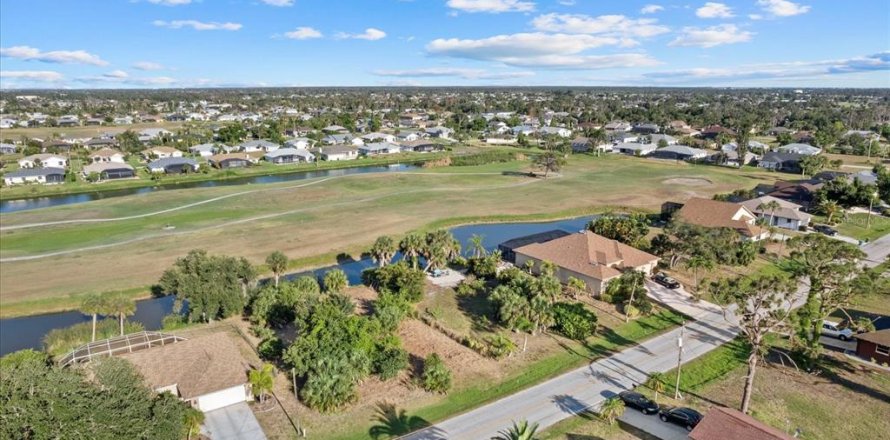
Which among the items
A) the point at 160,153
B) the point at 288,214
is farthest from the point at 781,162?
the point at 160,153

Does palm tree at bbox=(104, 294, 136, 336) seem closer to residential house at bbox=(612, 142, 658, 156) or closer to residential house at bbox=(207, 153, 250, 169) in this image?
residential house at bbox=(207, 153, 250, 169)

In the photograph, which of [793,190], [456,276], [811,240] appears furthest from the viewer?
[793,190]

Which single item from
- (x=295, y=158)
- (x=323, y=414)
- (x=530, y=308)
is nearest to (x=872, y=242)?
(x=530, y=308)

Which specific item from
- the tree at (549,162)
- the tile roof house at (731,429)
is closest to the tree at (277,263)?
the tile roof house at (731,429)

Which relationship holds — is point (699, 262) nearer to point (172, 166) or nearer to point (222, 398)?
point (222, 398)

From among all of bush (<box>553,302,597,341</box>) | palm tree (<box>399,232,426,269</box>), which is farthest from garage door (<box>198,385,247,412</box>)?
palm tree (<box>399,232,426,269</box>)

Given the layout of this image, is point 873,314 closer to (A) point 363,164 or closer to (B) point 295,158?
(A) point 363,164

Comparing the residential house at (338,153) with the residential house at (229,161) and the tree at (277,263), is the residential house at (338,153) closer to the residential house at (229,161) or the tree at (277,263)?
A: the residential house at (229,161)
